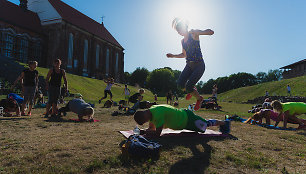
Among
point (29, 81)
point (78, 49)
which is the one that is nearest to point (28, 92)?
point (29, 81)

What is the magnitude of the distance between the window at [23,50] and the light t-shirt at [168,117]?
3529 centimetres

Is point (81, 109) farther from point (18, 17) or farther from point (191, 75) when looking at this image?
point (18, 17)

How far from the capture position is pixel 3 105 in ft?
22.9

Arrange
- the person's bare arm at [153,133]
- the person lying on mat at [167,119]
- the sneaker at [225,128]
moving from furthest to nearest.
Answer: the sneaker at [225,128] < the person's bare arm at [153,133] < the person lying on mat at [167,119]

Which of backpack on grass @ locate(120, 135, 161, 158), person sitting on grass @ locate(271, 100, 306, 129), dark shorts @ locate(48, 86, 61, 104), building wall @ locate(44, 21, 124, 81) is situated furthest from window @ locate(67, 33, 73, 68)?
backpack on grass @ locate(120, 135, 161, 158)

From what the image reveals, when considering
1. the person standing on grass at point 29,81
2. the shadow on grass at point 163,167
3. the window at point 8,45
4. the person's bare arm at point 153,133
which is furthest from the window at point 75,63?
the shadow on grass at point 163,167

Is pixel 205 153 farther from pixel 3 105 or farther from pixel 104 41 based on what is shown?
pixel 104 41

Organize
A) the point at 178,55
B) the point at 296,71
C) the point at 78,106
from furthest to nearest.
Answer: the point at 296,71 < the point at 78,106 < the point at 178,55

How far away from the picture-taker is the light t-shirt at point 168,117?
3600 mm

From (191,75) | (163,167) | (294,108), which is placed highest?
(191,75)

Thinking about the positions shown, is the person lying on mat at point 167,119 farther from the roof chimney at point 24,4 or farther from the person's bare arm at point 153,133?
the roof chimney at point 24,4

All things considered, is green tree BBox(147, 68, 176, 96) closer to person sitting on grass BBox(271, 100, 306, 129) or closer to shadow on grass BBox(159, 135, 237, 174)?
person sitting on grass BBox(271, 100, 306, 129)

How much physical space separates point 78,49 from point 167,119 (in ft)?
132

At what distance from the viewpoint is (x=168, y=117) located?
3.74 meters
